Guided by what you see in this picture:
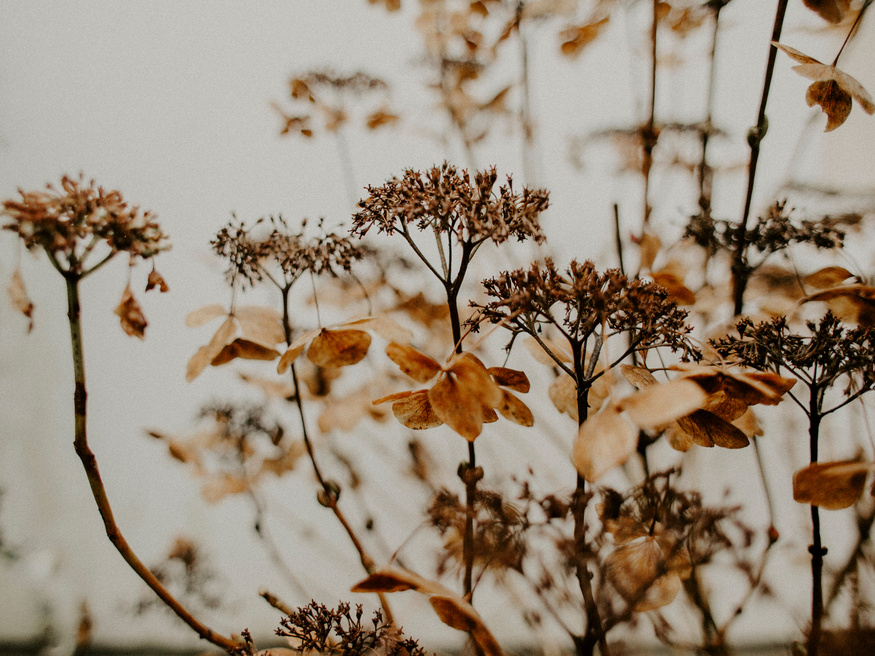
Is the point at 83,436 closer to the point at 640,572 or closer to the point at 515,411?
the point at 515,411

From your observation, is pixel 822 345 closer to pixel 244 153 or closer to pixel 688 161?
pixel 688 161

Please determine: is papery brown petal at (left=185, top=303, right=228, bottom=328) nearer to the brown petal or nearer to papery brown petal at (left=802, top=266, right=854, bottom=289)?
the brown petal

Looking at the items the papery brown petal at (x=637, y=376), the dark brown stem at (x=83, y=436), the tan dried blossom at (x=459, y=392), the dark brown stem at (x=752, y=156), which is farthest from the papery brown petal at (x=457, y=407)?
the dark brown stem at (x=752, y=156)

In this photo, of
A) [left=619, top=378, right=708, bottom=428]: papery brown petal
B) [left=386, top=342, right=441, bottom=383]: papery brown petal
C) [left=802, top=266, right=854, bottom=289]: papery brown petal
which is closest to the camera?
[left=619, top=378, right=708, bottom=428]: papery brown petal

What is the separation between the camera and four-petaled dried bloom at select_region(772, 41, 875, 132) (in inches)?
12.5

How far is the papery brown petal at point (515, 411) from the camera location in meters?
0.32

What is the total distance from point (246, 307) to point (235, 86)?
3.86 ft

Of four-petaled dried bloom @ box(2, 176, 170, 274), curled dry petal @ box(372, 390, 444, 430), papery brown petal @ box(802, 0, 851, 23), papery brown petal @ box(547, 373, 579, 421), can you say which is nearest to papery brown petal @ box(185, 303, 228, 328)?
four-petaled dried bloom @ box(2, 176, 170, 274)

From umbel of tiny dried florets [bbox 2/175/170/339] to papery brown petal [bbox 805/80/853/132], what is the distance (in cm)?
50

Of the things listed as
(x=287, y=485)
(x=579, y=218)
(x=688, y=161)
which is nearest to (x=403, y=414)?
(x=688, y=161)

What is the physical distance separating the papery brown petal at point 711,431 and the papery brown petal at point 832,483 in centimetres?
4

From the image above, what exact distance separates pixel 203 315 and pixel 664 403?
1.31 ft

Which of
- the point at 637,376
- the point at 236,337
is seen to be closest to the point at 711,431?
the point at 637,376

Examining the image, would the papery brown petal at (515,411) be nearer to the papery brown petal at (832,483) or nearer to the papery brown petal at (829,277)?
the papery brown petal at (832,483)
